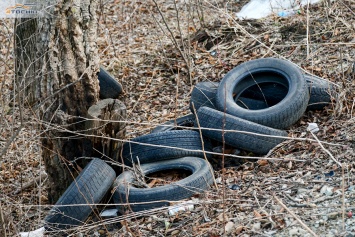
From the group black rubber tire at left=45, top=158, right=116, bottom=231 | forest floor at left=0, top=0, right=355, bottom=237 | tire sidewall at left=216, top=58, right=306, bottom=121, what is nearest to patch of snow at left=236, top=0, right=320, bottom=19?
forest floor at left=0, top=0, right=355, bottom=237

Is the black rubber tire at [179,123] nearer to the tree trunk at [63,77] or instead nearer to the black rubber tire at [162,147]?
the black rubber tire at [162,147]

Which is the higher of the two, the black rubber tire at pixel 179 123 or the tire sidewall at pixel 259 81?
the tire sidewall at pixel 259 81

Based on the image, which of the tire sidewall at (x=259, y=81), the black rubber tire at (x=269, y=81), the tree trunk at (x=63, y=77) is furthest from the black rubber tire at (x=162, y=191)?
the tire sidewall at (x=259, y=81)

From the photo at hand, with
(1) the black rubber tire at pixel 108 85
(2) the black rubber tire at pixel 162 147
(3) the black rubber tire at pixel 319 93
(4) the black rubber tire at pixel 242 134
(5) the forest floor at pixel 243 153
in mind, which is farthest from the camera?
(1) the black rubber tire at pixel 108 85

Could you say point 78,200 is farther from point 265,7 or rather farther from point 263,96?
point 265,7

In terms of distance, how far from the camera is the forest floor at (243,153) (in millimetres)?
4668

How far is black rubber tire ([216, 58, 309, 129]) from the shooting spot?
247 inches

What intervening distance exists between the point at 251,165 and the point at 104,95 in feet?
7.33

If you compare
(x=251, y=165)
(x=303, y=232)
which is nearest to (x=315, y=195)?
(x=303, y=232)

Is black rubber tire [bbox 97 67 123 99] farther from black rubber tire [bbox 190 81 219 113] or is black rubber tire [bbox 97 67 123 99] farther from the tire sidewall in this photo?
the tire sidewall

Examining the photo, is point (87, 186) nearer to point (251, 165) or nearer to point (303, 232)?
point (251, 165)

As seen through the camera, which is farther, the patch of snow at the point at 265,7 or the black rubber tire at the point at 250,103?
the patch of snow at the point at 265,7

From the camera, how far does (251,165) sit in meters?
6.00

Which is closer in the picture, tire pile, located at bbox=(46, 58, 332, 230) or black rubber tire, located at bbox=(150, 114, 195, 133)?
tire pile, located at bbox=(46, 58, 332, 230)
